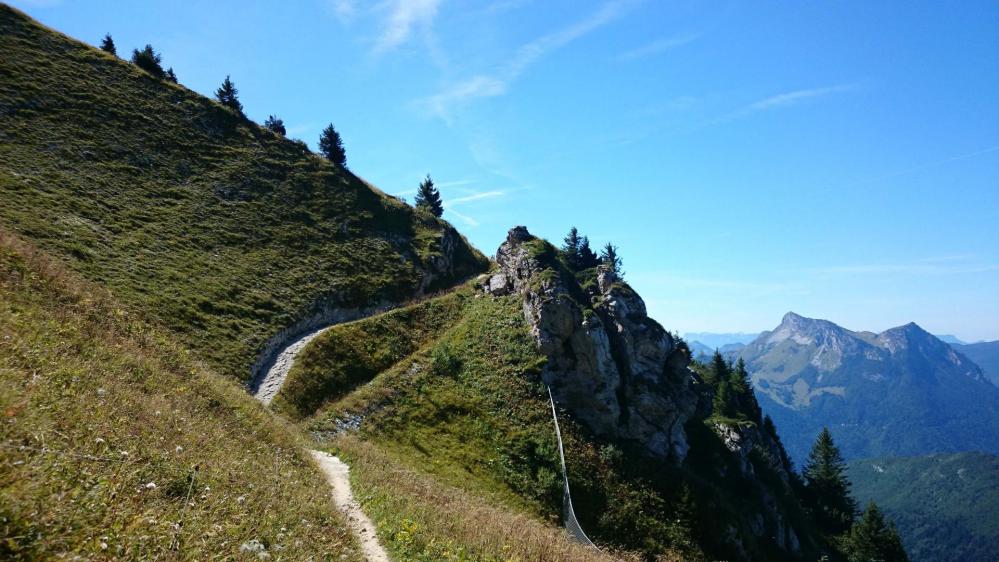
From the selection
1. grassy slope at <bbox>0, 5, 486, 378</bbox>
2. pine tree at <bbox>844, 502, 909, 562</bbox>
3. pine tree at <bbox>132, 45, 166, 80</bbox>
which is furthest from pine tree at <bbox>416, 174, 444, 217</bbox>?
pine tree at <bbox>844, 502, 909, 562</bbox>

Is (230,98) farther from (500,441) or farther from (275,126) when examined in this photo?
(500,441)

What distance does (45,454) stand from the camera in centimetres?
675

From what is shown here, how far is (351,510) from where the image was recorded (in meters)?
15.8

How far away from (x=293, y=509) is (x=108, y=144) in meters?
55.0

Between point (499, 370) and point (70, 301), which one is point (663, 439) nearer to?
point (499, 370)

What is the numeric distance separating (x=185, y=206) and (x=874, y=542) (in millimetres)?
93031

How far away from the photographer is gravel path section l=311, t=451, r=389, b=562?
41.2 feet

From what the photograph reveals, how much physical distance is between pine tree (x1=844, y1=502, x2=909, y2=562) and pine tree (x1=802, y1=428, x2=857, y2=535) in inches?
474

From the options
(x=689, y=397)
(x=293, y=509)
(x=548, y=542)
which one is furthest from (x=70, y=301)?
(x=689, y=397)

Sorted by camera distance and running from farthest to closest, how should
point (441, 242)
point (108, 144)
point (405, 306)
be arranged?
point (441, 242) < point (405, 306) < point (108, 144)

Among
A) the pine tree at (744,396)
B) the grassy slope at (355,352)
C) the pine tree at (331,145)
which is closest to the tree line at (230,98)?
the pine tree at (331,145)

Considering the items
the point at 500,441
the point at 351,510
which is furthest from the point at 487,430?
the point at 351,510

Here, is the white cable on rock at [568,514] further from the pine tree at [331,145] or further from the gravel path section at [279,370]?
the pine tree at [331,145]

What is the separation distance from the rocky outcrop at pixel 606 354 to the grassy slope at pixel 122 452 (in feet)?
94.1
